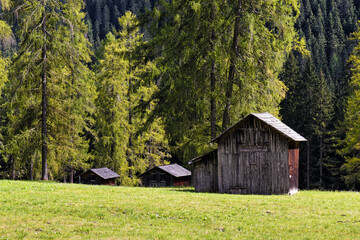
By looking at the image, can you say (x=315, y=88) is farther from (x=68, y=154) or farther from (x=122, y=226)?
(x=122, y=226)

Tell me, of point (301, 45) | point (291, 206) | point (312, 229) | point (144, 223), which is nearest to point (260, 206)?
point (291, 206)

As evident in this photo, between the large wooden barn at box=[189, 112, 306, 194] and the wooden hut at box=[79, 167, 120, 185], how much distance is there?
2369 cm

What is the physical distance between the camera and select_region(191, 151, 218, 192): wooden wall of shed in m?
27.8

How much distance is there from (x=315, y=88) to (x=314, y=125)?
237 inches

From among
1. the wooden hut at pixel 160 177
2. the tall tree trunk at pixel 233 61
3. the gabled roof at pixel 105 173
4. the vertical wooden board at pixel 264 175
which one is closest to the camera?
the vertical wooden board at pixel 264 175

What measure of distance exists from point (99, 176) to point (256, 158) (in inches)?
1091

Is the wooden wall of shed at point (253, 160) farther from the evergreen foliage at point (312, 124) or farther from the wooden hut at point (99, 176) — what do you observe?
the evergreen foliage at point (312, 124)

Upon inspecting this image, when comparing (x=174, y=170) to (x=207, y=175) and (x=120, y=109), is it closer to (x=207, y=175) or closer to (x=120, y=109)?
(x=120, y=109)

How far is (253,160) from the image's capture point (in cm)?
2670

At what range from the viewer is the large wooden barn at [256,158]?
26125 millimetres

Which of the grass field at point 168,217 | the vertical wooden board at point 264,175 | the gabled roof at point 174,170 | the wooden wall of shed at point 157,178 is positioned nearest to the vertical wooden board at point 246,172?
the vertical wooden board at point 264,175

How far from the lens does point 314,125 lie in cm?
6184

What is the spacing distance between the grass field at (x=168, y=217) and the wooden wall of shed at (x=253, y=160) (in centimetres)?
527

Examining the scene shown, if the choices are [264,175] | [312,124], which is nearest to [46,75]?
[264,175]
